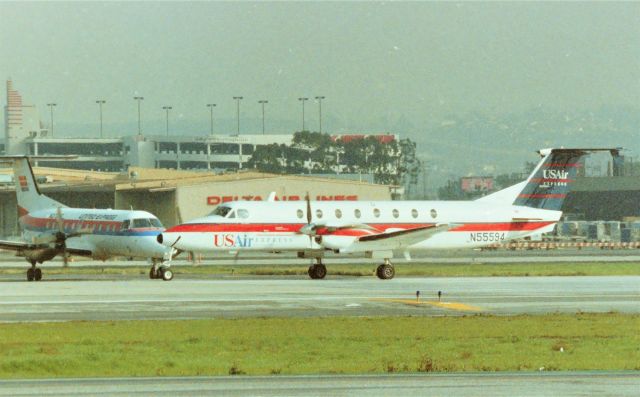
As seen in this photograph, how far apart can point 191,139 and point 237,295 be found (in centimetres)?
15852

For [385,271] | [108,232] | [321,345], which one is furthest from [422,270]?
[321,345]

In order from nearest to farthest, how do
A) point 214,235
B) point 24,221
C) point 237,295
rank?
1. point 237,295
2. point 214,235
3. point 24,221

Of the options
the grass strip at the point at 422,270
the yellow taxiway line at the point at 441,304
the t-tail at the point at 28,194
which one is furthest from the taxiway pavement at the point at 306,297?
the t-tail at the point at 28,194

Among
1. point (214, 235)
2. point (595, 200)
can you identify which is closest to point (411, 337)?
point (214, 235)

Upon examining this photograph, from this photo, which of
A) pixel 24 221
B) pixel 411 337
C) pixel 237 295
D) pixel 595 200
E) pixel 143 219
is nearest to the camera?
pixel 411 337

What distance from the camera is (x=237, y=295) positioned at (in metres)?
35.5

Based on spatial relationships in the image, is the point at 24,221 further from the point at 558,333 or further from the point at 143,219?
the point at 558,333

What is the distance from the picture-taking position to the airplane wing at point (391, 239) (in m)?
44.0

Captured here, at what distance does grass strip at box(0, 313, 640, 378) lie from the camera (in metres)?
20.7

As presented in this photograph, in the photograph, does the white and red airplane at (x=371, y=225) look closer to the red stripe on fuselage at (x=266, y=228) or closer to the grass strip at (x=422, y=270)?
the red stripe on fuselage at (x=266, y=228)

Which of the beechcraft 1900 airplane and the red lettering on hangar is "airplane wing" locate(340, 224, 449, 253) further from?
the red lettering on hangar

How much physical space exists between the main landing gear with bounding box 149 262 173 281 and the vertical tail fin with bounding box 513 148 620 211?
54.1 ft

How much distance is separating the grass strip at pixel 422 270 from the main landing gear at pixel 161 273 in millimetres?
4587

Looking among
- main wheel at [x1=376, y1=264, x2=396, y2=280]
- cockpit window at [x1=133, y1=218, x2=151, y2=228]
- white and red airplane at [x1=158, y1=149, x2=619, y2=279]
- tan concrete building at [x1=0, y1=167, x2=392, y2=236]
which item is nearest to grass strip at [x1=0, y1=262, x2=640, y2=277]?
white and red airplane at [x1=158, y1=149, x2=619, y2=279]
